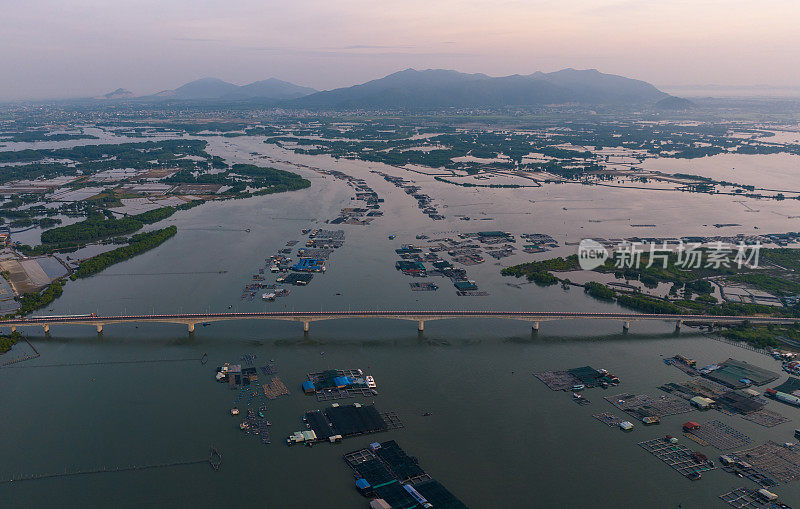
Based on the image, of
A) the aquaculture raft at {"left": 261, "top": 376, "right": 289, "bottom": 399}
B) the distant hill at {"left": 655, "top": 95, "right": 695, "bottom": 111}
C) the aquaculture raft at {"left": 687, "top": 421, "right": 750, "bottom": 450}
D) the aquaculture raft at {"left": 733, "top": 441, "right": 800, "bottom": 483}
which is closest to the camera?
the aquaculture raft at {"left": 733, "top": 441, "right": 800, "bottom": 483}

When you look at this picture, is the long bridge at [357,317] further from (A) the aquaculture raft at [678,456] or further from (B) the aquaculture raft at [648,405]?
(A) the aquaculture raft at [678,456]

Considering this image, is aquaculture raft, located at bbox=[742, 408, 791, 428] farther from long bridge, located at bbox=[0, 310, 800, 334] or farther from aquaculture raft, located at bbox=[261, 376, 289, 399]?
aquaculture raft, located at bbox=[261, 376, 289, 399]

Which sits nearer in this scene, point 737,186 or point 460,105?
point 737,186

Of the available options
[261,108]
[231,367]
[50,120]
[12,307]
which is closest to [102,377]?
[231,367]

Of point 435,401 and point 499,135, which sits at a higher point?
point 499,135

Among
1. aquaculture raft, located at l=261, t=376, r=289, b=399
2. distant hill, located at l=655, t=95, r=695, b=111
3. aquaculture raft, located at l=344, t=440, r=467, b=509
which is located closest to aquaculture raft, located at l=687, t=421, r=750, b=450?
aquaculture raft, located at l=344, t=440, r=467, b=509

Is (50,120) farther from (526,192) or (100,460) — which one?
(100,460)

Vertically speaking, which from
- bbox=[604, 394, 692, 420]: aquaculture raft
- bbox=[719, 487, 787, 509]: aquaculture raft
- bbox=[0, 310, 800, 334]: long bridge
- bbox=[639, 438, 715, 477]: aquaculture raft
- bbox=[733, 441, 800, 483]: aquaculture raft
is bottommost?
bbox=[719, 487, 787, 509]: aquaculture raft
